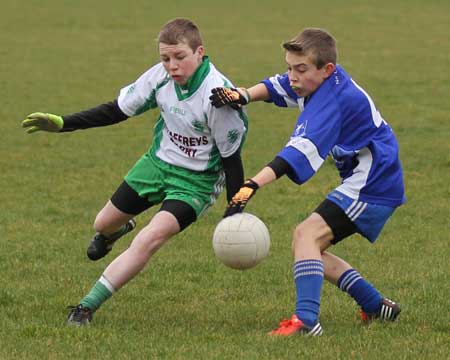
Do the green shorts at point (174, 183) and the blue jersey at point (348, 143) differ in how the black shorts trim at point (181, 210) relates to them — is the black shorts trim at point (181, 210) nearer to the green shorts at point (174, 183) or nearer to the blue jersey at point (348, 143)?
the green shorts at point (174, 183)

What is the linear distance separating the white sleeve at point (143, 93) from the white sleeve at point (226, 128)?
475 mm

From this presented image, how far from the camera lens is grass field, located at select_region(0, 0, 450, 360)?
5980mm

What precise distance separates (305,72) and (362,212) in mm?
872

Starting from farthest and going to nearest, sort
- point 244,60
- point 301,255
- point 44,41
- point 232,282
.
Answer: point 44,41
point 244,60
point 232,282
point 301,255

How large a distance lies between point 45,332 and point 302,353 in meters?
1.51

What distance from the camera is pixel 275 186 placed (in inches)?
477

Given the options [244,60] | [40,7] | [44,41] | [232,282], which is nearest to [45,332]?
[232,282]

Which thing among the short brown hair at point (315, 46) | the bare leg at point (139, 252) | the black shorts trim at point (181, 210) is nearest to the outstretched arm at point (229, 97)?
the short brown hair at point (315, 46)

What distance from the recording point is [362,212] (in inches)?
247

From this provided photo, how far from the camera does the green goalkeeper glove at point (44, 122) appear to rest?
268 inches

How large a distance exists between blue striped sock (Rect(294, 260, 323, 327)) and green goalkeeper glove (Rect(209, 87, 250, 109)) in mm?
1042

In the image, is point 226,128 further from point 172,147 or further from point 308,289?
point 308,289

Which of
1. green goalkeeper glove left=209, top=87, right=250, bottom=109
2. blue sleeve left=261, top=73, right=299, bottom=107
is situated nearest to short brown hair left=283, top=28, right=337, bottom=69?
green goalkeeper glove left=209, top=87, right=250, bottom=109

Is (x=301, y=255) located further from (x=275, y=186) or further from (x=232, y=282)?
(x=275, y=186)
